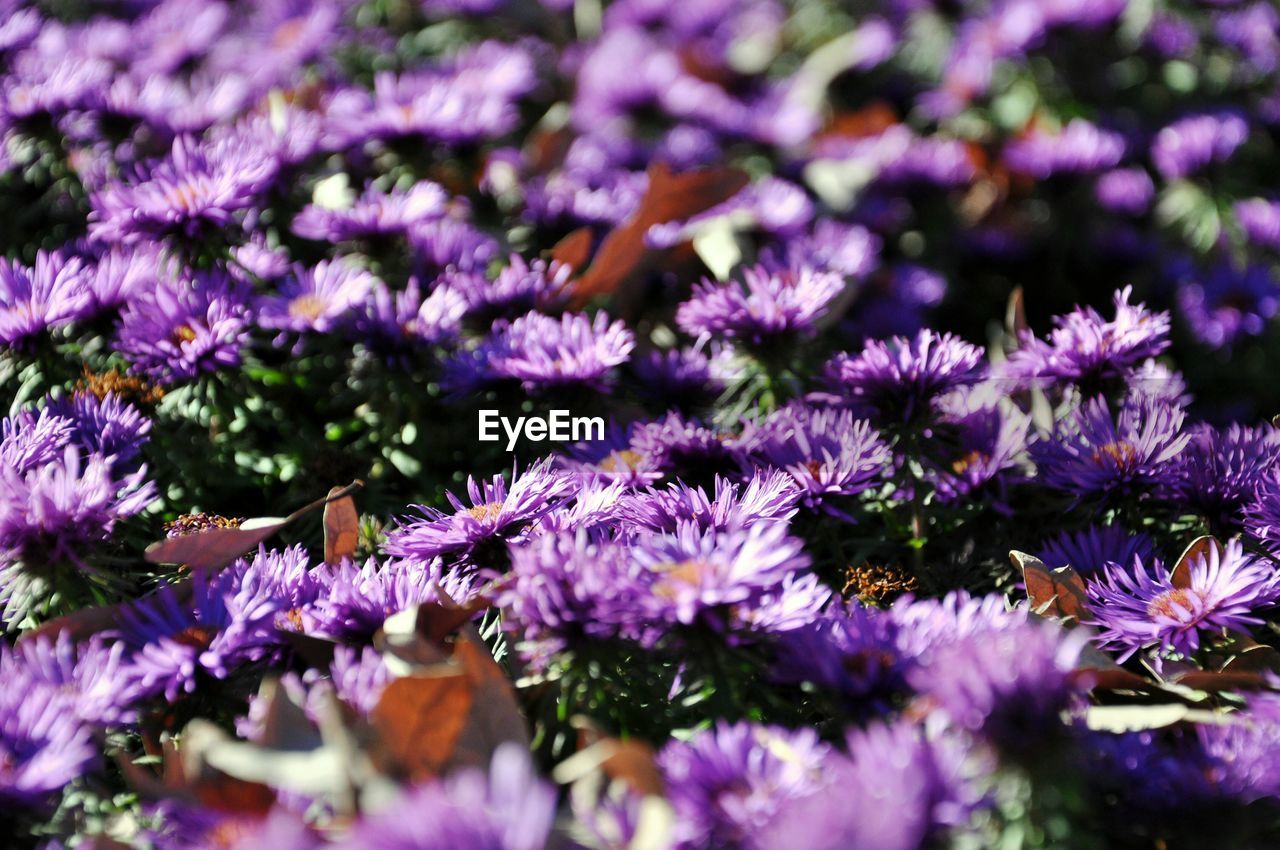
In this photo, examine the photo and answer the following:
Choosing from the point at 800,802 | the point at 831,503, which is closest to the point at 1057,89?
the point at 831,503

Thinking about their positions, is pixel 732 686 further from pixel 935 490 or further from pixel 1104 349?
pixel 1104 349

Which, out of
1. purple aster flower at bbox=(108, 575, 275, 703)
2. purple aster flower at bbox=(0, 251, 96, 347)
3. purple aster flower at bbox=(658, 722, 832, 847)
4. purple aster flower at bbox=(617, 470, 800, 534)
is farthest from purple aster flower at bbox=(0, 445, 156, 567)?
purple aster flower at bbox=(658, 722, 832, 847)

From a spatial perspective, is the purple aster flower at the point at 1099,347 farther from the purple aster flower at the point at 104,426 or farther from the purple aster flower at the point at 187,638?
the purple aster flower at the point at 104,426

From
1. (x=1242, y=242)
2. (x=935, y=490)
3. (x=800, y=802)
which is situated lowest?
(x=1242, y=242)

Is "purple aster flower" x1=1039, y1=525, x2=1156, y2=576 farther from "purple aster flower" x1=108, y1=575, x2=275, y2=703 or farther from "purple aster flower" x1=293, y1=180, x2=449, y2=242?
"purple aster flower" x1=293, y1=180, x2=449, y2=242

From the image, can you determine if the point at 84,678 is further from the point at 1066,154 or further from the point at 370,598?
the point at 1066,154

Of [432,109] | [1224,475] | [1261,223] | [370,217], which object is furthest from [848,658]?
[1261,223]

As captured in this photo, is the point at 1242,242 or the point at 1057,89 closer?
the point at 1242,242
